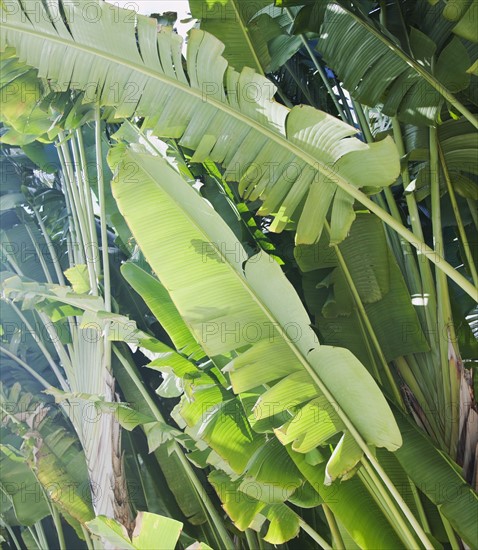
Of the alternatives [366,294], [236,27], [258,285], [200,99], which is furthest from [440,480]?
[236,27]

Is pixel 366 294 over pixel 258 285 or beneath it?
beneath

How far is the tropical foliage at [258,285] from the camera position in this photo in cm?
161

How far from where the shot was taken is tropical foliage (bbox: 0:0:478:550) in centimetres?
161

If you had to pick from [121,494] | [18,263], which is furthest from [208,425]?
[18,263]

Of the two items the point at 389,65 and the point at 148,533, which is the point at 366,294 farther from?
the point at 148,533

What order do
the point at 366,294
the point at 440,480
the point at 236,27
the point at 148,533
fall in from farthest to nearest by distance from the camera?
1. the point at 236,27
2. the point at 366,294
3. the point at 440,480
4. the point at 148,533

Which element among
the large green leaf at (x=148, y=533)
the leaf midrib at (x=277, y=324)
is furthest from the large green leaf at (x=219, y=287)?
the large green leaf at (x=148, y=533)

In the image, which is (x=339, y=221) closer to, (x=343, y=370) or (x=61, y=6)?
(x=343, y=370)

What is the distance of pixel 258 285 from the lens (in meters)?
1.62

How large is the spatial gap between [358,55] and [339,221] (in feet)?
2.42

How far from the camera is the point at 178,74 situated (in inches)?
72.2

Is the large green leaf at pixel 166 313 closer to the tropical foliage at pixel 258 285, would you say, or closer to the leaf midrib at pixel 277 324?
the tropical foliage at pixel 258 285

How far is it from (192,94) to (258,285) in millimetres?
616

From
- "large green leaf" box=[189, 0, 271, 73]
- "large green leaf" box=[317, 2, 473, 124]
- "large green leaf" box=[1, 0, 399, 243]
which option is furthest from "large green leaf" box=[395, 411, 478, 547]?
"large green leaf" box=[189, 0, 271, 73]
